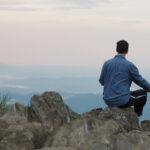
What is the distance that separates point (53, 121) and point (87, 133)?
95.1 inches

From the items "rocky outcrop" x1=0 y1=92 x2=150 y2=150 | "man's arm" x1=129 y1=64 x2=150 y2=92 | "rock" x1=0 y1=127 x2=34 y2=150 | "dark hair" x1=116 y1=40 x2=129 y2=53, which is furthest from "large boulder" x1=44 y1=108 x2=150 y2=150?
"dark hair" x1=116 y1=40 x2=129 y2=53

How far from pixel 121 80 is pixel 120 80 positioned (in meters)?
0.03

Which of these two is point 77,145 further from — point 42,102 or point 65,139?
point 42,102

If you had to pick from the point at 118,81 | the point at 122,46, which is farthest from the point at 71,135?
the point at 122,46

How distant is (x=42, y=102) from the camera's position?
11.6 metres

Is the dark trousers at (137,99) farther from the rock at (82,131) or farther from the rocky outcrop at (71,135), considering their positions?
the rock at (82,131)

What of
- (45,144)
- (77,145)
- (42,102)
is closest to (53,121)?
(42,102)

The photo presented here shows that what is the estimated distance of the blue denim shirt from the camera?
11.5 metres

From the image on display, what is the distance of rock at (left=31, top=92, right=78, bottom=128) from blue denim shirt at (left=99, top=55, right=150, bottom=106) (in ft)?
4.15

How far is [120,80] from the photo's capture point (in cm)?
1153

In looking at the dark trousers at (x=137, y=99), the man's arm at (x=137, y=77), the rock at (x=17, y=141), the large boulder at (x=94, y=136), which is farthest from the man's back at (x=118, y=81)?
the rock at (x=17, y=141)

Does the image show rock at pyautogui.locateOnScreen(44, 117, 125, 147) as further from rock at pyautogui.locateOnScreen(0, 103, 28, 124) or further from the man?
the man

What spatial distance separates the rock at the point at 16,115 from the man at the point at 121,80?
7.53 ft

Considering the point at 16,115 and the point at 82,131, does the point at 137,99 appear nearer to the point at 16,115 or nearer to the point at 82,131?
the point at 16,115
